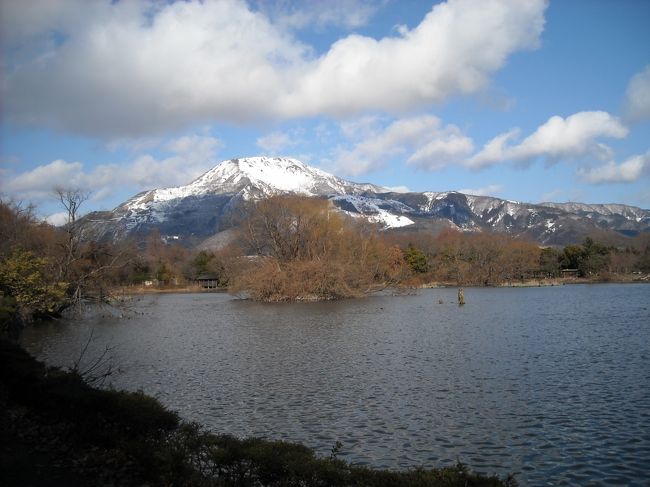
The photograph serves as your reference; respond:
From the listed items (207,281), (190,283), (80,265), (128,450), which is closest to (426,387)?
(128,450)

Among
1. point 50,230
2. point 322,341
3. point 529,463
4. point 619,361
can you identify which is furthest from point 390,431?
point 50,230

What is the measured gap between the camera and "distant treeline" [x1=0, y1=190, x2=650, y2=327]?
43.4 metres

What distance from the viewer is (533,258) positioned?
11619 centimetres

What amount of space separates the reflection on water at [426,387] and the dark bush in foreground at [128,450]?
2.94m

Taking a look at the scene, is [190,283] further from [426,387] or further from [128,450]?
[128,450]

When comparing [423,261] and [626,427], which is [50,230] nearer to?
[626,427]

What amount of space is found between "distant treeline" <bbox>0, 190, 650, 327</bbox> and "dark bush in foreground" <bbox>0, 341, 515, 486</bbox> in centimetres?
1272

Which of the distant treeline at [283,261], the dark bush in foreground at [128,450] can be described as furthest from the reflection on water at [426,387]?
the distant treeline at [283,261]

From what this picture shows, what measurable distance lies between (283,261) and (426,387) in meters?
57.9

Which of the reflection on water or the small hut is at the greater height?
the small hut

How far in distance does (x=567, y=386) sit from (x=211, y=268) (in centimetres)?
11637

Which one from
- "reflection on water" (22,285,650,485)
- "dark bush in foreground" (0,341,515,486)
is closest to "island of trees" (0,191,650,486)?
"dark bush in foreground" (0,341,515,486)

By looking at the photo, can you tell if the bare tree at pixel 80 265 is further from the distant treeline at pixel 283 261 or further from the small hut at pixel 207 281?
the small hut at pixel 207 281

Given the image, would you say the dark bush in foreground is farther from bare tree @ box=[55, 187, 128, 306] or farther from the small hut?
the small hut
